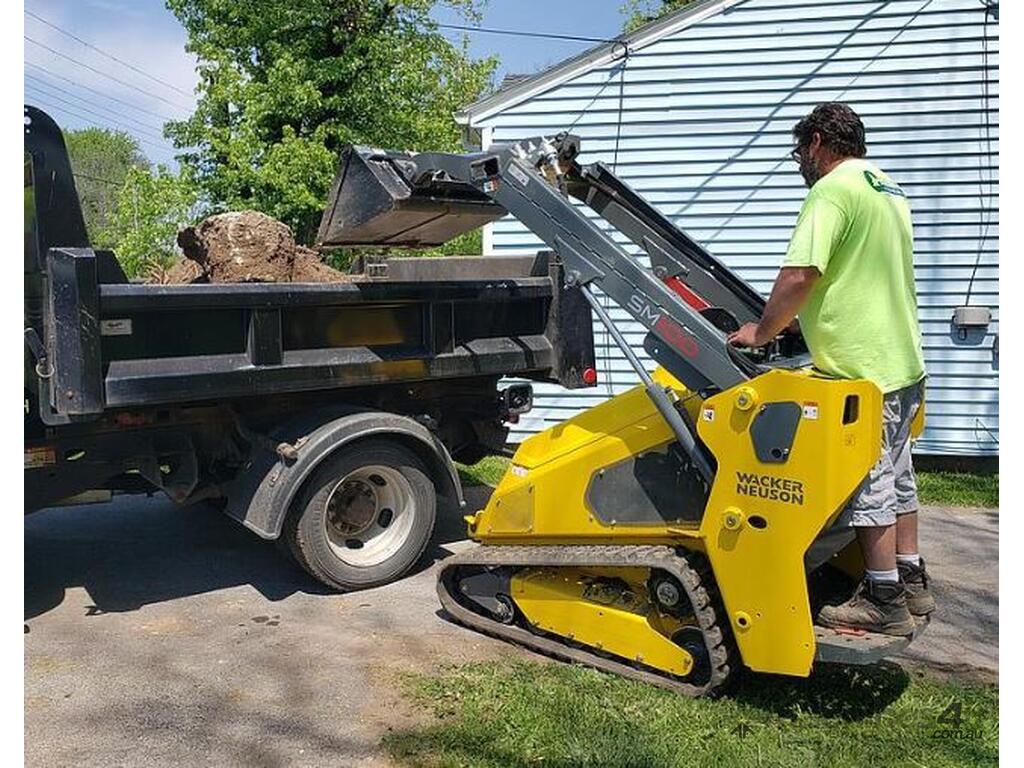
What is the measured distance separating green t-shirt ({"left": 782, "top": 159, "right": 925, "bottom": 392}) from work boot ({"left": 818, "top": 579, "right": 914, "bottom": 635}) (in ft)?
2.66

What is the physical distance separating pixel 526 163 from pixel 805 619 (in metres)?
2.40

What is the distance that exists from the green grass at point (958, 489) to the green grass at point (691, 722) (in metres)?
4.11

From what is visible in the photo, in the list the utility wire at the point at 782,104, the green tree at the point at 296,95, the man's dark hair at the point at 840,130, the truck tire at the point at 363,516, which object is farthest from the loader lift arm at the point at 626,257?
the green tree at the point at 296,95

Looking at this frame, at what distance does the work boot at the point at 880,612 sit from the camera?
12.9 ft

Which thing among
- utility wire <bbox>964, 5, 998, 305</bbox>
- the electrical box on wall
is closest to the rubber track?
the electrical box on wall

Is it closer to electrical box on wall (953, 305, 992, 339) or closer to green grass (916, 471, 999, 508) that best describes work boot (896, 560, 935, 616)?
green grass (916, 471, 999, 508)

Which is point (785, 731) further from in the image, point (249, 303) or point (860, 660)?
point (249, 303)

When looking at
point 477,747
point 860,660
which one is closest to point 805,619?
point 860,660

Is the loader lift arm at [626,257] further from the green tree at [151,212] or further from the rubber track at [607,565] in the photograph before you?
the green tree at [151,212]

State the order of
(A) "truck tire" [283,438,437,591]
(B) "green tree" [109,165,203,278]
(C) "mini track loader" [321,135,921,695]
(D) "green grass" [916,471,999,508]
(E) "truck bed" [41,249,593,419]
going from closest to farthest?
(C) "mini track loader" [321,135,921,695] < (E) "truck bed" [41,249,593,419] < (A) "truck tire" [283,438,437,591] < (D) "green grass" [916,471,999,508] < (B) "green tree" [109,165,203,278]

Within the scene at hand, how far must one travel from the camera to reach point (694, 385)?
14.1 feet

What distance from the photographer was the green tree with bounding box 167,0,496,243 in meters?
13.6

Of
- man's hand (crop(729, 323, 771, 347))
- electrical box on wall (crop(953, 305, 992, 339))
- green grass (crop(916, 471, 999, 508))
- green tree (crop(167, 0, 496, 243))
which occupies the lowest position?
green grass (crop(916, 471, 999, 508))

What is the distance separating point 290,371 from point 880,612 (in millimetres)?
3027
